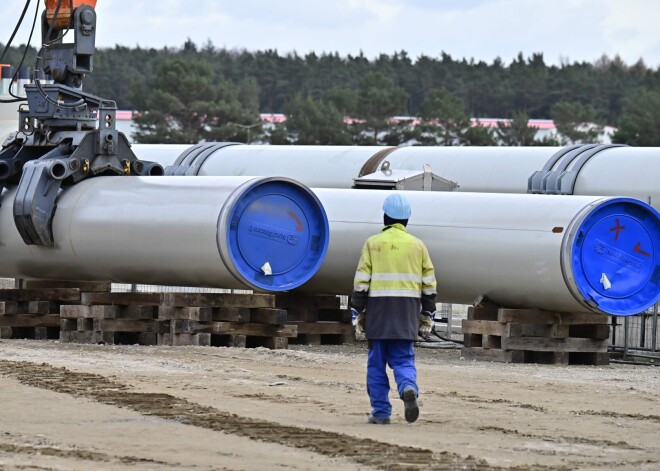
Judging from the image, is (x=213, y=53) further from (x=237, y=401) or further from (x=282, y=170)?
(x=237, y=401)

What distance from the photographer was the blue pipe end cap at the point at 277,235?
15.6 meters

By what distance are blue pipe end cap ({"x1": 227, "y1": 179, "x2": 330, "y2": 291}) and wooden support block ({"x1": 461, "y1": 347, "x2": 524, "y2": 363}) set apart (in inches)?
75.5

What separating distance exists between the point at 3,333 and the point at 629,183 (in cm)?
834

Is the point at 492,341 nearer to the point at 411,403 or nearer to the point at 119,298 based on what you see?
the point at 119,298

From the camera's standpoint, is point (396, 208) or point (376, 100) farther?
point (376, 100)

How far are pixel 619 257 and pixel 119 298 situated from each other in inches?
217

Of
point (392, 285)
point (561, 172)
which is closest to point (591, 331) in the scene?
point (561, 172)

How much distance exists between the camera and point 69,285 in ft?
58.0

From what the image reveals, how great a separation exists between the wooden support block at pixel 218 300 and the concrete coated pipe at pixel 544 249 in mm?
1455

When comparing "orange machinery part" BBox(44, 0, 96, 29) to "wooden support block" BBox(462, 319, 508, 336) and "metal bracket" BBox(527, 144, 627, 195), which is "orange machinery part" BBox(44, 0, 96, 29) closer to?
"wooden support block" BBox(462, 319, 508, 336)

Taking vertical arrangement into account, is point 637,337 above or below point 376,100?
below

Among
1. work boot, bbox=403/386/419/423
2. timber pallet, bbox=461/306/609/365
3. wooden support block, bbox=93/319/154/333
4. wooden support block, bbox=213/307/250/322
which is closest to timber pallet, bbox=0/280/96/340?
wooden support block, bbox=93/319/154/333

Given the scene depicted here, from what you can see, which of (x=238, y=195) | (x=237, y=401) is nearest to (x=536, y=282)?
(x=238, y=195)

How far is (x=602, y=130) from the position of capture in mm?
72500
